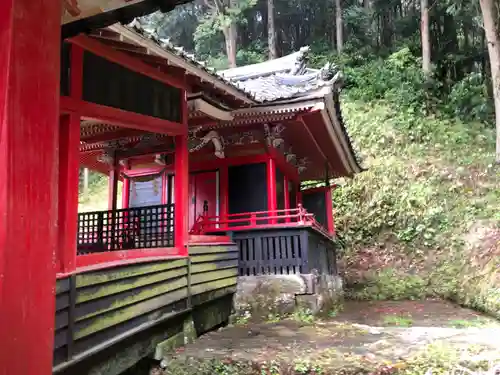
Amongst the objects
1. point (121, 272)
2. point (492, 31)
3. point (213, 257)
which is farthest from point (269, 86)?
point (492, 31)

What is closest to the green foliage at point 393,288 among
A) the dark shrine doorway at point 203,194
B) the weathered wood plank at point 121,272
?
the dark shrine doorway at point 203,194

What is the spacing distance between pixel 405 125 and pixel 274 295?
1522cm

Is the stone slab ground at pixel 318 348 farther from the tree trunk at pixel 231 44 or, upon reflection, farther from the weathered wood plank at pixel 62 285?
the tree trunk at pixel 231 44

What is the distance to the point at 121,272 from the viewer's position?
16.3 ft

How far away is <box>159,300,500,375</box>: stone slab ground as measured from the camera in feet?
17.2

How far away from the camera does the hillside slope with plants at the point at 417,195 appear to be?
541 inches

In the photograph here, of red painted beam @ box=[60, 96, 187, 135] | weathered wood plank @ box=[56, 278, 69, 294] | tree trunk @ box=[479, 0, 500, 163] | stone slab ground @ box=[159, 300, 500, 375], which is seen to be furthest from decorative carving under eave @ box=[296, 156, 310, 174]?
weathered wood plank @ box=[56, 278, 69, 294]

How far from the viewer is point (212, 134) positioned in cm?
902

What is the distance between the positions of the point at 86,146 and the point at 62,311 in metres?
5.87

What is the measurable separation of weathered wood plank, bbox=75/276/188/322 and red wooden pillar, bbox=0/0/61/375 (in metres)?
2.73

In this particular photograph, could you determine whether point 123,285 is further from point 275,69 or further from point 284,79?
point 275,69

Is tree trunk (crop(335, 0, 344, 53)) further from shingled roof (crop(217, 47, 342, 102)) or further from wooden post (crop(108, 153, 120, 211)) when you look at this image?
wooden post (crop(108, 153, 120, 211))

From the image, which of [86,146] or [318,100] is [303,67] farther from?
[86,146]

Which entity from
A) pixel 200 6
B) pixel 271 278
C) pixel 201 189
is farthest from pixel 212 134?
pixel 200 6
